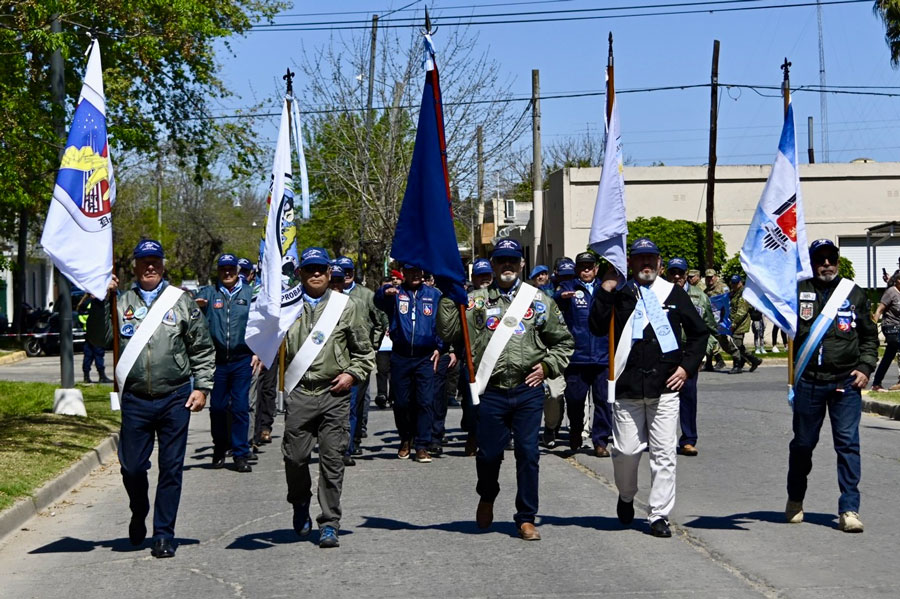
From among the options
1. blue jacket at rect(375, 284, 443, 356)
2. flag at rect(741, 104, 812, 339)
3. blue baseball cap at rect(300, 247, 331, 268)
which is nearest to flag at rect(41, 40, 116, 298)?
blue baseball cap at rect(300, 247, 331, 268)

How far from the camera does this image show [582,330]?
13.3 meters

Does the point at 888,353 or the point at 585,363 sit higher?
the point at 585,363

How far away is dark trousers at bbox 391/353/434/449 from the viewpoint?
43.5ft

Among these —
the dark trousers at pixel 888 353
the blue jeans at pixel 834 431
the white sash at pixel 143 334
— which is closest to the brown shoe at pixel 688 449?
the blue jeans at pixel 834 431

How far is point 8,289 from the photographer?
6397 cm

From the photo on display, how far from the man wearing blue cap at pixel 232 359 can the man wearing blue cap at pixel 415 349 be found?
1463 mm

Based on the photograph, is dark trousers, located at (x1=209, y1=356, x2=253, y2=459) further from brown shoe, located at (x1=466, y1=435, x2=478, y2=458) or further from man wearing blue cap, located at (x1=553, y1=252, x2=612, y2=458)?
man wearing blue cap, located at (x1=553, y1=252, x2=612, y2=458)

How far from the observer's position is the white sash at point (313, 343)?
8703mm

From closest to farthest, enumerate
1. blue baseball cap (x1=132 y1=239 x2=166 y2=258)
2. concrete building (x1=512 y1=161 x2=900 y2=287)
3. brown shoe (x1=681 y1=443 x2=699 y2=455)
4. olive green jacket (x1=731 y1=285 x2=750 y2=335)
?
1. blue baseball cap (x1=132 y1=239 x2=166 y2=258)
2. brown shoe (x1=681 y1=443 x2=699 y2=455)
3. olive green jacket (x1=731 y1=285 x2=750 y2=335)
4. concrete building (x1=512 y1=161 x2=900 y2=287)

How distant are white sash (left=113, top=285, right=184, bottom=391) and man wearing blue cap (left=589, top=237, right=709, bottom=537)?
2.87 metres

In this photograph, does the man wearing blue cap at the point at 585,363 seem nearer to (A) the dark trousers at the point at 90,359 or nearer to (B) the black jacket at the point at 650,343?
(B) the black jacket at the point at 650,343

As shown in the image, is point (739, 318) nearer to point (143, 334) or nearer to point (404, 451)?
point (404, 451)

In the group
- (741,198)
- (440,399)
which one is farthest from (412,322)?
(741,198)

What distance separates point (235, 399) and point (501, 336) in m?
4.66
